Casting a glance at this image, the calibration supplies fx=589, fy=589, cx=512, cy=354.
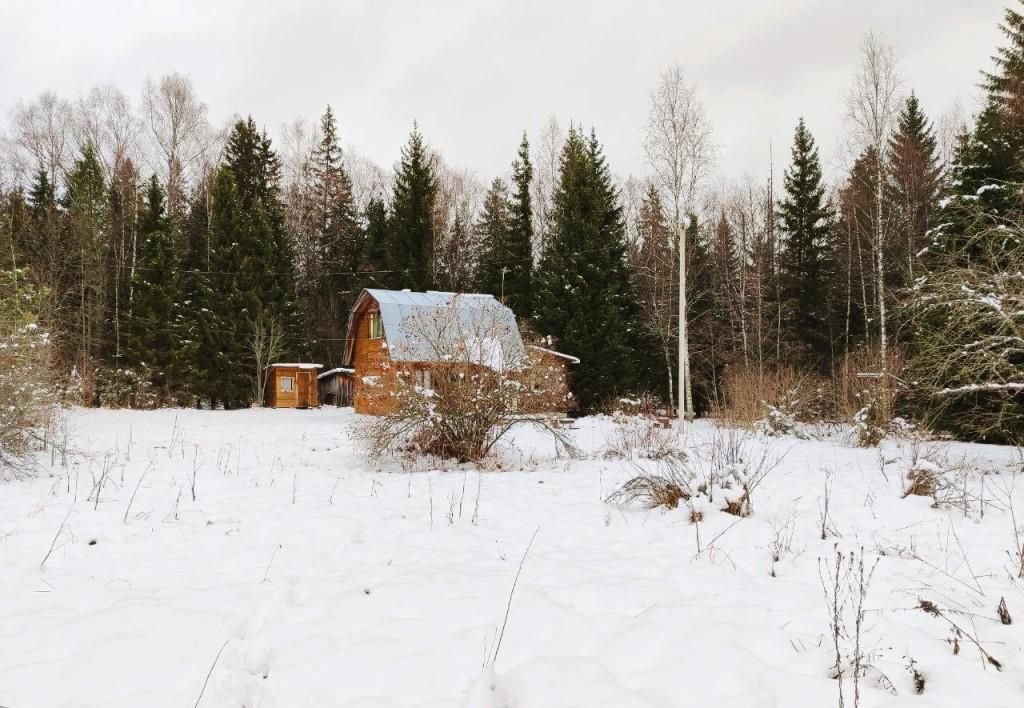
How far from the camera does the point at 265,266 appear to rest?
2872 centimetres

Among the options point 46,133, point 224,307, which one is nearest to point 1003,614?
point 224,307

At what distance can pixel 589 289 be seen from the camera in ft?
85.4

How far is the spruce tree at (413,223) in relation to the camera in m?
30.2

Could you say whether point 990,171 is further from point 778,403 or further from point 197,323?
point 197,323

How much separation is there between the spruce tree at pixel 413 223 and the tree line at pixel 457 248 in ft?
0.37

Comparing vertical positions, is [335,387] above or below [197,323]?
below

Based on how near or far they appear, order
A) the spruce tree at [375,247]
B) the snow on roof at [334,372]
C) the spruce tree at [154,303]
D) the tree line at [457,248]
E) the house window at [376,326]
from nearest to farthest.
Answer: the house window at [376,326]
the tree line at [457,248]
the spruce tree at [154,303]
the snow on roof at [334,372]
the spruce tree at [375,247]

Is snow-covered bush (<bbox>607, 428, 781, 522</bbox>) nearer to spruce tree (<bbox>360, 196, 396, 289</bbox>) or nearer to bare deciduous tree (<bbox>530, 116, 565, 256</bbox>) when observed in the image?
bare deciduous tree (<bbox>530, 116, 565, 256</bbox>)

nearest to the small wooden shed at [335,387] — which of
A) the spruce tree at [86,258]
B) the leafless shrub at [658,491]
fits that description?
the spruce tree at [86,258]

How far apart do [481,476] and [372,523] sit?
300cm

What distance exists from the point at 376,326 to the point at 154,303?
35.4ft

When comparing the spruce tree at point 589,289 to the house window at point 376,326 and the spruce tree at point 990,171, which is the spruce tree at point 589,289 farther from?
the spruce tree at point 990,171

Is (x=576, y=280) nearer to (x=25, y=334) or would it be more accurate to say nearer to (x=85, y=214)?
(x=25, y=334)

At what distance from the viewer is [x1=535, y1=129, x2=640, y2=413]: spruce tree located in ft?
82.9
